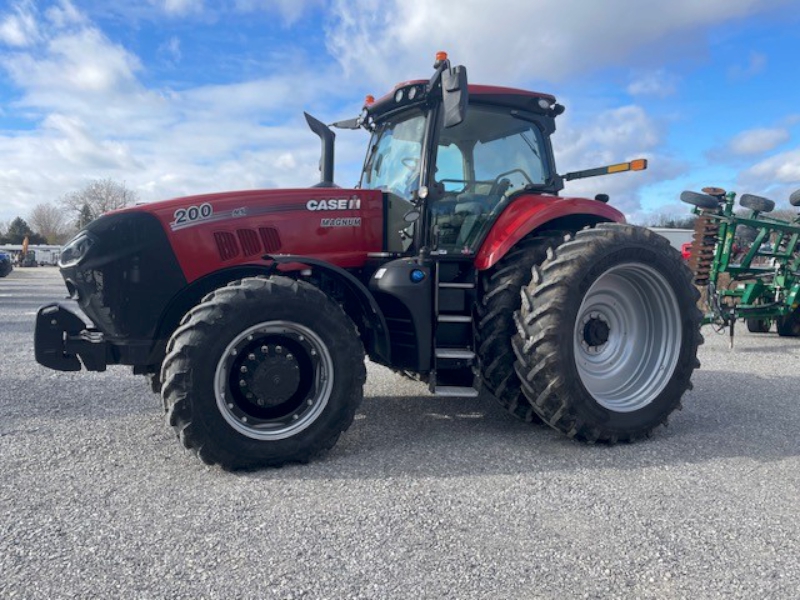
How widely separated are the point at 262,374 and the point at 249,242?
973 millimetres

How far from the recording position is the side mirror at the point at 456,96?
381 cm

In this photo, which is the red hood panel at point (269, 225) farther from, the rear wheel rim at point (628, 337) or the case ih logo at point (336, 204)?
the rear wheel rim at point (628, 337)

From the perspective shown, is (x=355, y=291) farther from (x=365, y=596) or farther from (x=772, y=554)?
(x=772, y=554)

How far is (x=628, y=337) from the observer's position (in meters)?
4.86

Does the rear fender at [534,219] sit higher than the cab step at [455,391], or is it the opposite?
the rear fender at [534,219]

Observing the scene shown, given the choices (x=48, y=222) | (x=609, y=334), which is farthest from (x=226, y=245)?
(x=48, y=222)

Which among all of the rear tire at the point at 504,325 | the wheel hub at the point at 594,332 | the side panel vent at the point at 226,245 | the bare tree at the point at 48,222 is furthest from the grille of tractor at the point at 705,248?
the bare tree at the point at 48,222

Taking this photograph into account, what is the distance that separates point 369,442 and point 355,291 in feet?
3.33

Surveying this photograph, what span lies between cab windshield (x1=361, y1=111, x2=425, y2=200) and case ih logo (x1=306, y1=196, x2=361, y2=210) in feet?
1.18

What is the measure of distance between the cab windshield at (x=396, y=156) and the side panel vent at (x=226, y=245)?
1.27 m

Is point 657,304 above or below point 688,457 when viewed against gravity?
above

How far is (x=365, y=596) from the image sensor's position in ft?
7.84

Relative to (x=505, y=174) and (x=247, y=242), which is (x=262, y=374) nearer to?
(x=247, y=242)

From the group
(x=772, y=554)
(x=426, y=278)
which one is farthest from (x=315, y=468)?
(x=772, y=554)
